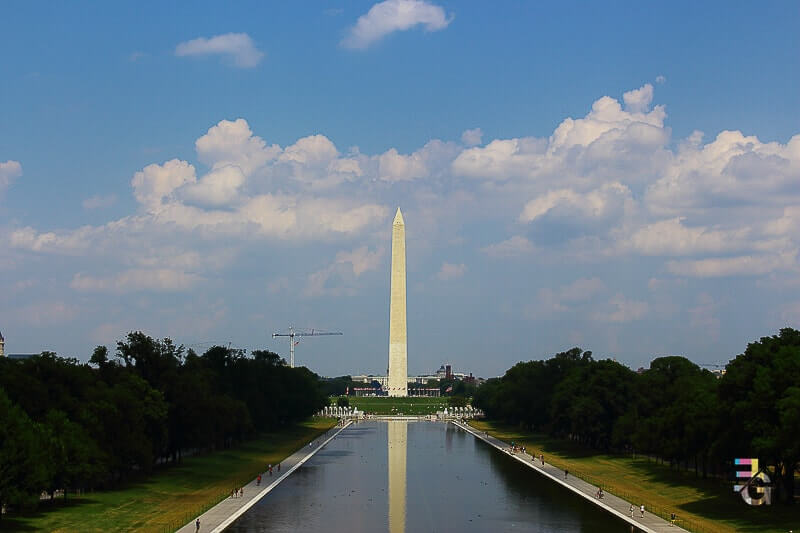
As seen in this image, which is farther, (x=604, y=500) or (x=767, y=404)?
(x=604, y=500)

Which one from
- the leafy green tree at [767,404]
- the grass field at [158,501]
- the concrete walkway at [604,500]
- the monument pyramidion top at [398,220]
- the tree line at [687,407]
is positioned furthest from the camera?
the monument pyramidion top at [398,220]

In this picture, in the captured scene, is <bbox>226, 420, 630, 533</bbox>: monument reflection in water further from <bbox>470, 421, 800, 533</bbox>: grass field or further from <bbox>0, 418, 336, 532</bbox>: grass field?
<bbox>470, 421, 800, 533</bbox>: grass field

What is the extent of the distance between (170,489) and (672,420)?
120 ft

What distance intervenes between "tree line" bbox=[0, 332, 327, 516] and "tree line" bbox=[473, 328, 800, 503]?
113 feet

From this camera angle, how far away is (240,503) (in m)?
59.9

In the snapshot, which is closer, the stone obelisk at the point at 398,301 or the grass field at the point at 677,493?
the grass field at the point at 677,493

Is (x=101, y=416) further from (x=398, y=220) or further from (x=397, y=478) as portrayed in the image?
(x=398, y=220)

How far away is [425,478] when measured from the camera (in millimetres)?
75375

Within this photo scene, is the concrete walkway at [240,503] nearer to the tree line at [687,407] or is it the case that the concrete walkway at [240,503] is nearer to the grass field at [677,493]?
the grass field at [677,493]

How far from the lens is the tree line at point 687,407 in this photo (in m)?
56.7

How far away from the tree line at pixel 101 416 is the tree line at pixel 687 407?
3438 cm

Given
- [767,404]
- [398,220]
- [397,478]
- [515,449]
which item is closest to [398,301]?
[398,220]

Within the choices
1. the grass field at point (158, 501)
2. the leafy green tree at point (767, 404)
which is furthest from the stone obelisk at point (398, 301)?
the leafy green tree at point (767, 404)

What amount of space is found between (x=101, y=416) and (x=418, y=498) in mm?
21070
